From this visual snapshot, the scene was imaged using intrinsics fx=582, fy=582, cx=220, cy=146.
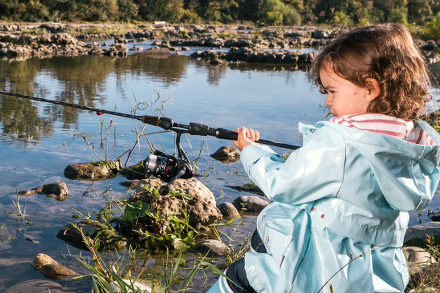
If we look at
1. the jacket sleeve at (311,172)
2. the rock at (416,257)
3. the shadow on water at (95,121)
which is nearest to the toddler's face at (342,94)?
the jacket sleeve at (311,172)

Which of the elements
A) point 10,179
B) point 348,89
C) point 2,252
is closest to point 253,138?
point 348,89

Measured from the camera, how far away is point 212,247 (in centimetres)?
404

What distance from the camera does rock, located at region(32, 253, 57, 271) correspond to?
368 cm

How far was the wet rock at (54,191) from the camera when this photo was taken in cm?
499

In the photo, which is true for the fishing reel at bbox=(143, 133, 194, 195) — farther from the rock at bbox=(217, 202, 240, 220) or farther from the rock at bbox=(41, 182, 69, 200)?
the rock at bbox=(41, 182, 69, 200)

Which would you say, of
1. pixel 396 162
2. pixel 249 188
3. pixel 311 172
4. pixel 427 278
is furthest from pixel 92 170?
pixel 396 162

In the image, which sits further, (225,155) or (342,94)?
(225,155)

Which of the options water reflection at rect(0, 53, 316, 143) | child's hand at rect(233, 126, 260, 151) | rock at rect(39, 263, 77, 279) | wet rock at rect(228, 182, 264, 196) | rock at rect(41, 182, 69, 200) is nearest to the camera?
child's hand at rect(233, 126, 260, 151)

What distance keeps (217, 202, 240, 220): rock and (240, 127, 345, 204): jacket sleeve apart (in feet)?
8.53

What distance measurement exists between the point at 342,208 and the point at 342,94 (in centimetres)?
47

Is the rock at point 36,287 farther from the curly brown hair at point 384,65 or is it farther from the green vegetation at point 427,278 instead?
the curly brown hair at point 384,65

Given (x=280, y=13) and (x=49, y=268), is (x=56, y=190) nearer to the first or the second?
(x=49, y=268)

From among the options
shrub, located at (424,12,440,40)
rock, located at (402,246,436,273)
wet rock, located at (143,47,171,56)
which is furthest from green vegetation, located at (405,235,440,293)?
shrub, located at (424,12,440,40)

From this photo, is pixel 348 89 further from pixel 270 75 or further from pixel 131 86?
pixel 270 75
